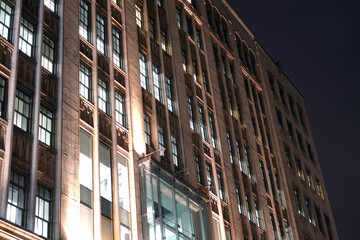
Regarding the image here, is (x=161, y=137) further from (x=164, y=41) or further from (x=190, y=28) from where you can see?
(x=190, y=28)

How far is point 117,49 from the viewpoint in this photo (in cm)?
3234

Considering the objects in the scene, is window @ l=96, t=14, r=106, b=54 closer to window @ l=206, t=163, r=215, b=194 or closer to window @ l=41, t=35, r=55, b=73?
window @ l=41, t=35, r=55, b=73

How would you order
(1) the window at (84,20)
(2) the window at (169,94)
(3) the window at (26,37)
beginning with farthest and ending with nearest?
(2) the window at (169,94)
(1) the window at (84,20)
(3) the window at (26,37)

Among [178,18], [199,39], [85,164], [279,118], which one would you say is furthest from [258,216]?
[85,164]

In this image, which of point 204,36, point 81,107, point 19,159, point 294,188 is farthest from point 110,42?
point 294,188

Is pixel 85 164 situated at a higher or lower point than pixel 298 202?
lower

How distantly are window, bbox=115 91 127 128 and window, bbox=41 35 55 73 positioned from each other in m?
4.53

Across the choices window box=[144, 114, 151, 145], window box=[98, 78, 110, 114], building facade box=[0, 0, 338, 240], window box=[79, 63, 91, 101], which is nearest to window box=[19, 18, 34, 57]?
building facade box=[0, 0, 338, 240]

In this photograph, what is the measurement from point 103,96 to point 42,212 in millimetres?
8760

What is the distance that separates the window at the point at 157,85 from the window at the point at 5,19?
1097 cm

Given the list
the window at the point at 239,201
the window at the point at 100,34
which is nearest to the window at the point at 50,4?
the window at the point at 100,34

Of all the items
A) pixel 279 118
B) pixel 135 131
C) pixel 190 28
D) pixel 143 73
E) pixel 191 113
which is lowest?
pixel 135 131

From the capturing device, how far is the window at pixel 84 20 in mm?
29922

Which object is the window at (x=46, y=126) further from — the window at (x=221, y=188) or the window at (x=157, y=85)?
the window at (x=221, y=188)
